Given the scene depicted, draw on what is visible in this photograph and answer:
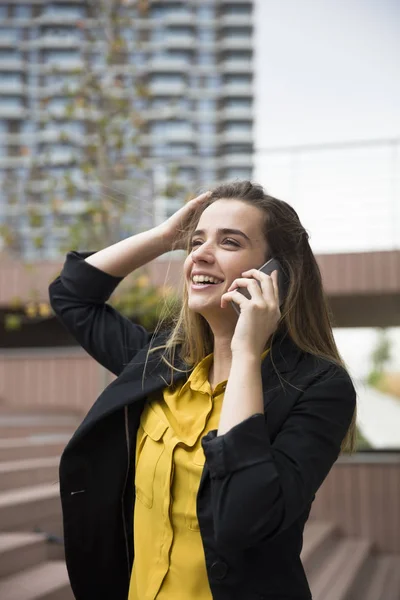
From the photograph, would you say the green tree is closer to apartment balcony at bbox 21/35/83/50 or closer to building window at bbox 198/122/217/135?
apartment balcony at bbox 21/35/83/50

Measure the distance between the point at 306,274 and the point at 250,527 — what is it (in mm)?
748

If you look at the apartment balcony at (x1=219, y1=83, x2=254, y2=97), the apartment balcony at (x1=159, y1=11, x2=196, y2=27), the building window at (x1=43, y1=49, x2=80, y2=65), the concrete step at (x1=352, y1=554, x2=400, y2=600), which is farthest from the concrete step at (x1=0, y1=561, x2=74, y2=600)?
the apartment balcony at (x1=159, y1=11, x2=196, y2=27)

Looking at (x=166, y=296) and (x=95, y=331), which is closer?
(x=95, y=331)

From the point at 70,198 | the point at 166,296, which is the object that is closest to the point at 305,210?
the point at 70,198

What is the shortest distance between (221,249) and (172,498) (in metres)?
0.62

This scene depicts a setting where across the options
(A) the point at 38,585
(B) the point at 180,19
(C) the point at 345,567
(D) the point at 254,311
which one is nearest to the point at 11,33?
(B) the point at 180,19

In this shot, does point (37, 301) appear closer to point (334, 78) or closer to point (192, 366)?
point (192, 366)

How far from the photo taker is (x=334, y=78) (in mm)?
54844

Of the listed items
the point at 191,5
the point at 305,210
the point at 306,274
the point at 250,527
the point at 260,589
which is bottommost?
the point at 305,210

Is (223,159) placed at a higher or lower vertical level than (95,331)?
lower

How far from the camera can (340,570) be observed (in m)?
7.16

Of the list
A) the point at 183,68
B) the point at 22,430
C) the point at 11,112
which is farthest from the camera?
the point at 183,68

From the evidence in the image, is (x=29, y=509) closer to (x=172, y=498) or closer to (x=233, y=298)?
(x=172, y=498)

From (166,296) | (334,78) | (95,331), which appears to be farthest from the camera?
(334,78)
